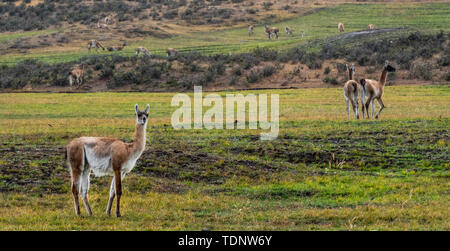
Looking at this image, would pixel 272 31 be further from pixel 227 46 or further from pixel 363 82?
pixel 363 82

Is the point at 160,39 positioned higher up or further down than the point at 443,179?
higher up

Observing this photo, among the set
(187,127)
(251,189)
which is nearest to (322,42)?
(187,127)

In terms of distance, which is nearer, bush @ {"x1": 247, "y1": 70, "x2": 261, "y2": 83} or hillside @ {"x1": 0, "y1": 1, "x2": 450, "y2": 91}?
bush @ {"x1": 247, "y1": 70, "x2": 261, "y2": 83}

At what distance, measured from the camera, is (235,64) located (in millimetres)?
48062

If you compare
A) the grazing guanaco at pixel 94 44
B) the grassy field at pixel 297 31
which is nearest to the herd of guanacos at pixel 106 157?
the grassy field at pixel 297 31

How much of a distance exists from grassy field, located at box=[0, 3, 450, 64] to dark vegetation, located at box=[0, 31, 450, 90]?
14.3ft

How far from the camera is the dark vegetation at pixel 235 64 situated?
1754 inches

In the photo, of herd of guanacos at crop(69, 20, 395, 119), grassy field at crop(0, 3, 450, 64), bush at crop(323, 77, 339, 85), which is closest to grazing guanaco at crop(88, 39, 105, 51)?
herd of guanacos at crop(69, 20, 395, 119)

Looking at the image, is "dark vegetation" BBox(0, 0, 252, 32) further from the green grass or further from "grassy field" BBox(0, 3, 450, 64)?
"grassy field" BBox(0, 3, 450, 64)

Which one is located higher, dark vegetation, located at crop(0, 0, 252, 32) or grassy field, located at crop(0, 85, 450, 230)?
dark vegetation, located at crop(0, 0, 252, 32)

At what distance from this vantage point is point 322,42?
55312 millimetres

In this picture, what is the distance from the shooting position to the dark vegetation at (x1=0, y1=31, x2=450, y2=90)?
44562 millimetres
